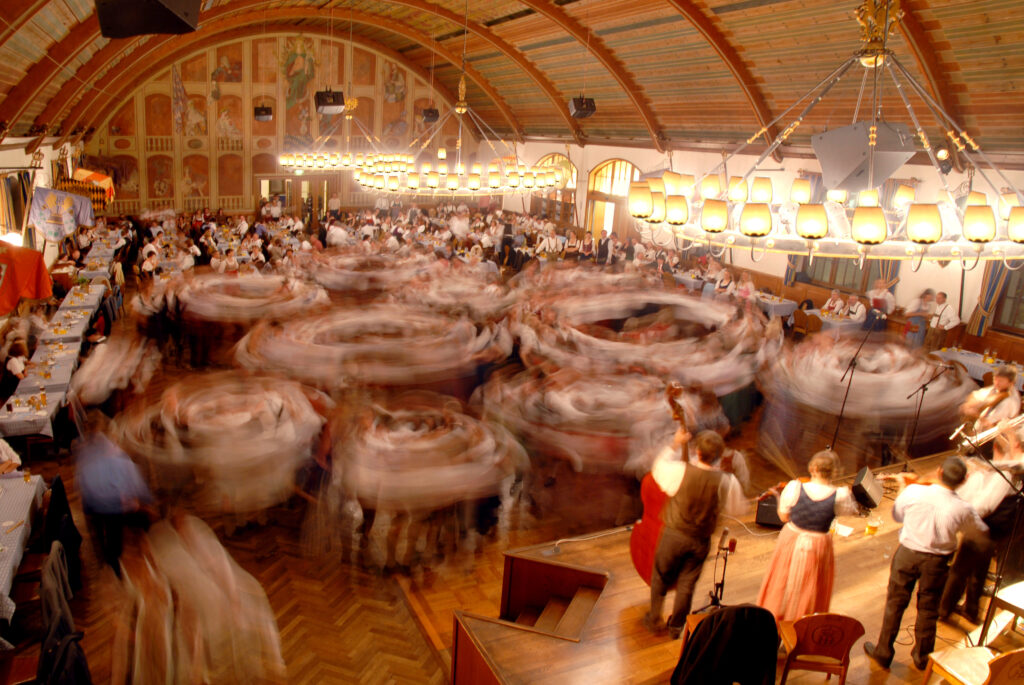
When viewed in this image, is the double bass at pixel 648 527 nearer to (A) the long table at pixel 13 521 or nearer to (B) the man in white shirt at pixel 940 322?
(A) the long table at pixel 13 521

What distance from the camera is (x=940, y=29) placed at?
9156 mm

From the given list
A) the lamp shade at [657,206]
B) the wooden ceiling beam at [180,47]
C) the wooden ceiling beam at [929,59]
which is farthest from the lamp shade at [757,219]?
the wooden ceiling beam at [180,47]

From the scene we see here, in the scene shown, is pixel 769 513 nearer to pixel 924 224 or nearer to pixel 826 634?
pixel 826 634

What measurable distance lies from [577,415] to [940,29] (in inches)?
297

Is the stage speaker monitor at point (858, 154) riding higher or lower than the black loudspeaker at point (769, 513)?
higher

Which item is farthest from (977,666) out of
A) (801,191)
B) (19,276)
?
(19,276)

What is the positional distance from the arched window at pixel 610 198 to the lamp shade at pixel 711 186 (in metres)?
13.1

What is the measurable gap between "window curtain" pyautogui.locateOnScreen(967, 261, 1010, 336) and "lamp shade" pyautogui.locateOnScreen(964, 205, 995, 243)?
726 cm

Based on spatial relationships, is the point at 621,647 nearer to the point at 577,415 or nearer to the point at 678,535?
the point at 678,535

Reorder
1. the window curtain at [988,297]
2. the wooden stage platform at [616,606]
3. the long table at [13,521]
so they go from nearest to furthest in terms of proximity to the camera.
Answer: the wooden stage platform at [616,606] → the long table at [13,521] → the window curtain at [988,297]

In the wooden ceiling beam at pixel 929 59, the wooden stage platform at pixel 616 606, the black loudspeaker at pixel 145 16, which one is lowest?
the wooden stage platform at pixel 616 606

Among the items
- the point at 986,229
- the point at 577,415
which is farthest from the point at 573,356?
the point at 986,229

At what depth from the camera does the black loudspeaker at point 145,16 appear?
11.2 feet

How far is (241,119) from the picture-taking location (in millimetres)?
22297
